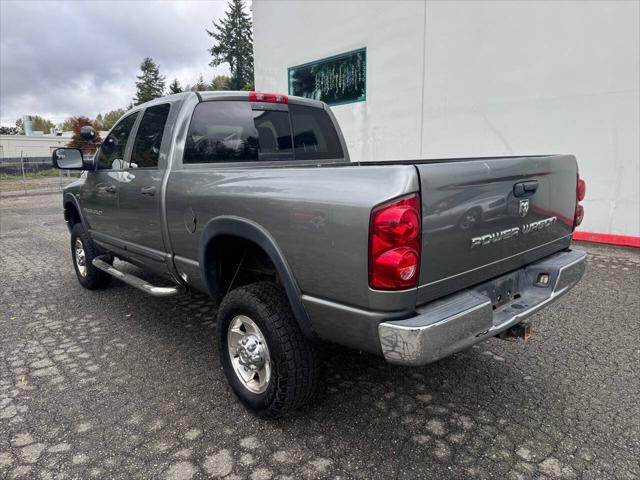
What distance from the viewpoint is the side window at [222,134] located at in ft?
10.8

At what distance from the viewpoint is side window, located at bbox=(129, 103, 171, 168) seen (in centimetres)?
351

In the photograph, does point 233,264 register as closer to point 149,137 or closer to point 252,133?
point 252,133

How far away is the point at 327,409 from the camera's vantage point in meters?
2.71

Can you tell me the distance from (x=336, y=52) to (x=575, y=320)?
8.45 metres

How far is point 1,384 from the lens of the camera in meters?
3.06

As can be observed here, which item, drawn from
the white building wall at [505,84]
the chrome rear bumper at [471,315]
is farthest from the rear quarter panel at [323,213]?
the white building wall at [505,84]

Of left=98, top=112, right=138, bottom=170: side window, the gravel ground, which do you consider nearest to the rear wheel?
the gravel ground

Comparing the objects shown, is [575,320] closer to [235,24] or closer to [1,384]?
[1,384]

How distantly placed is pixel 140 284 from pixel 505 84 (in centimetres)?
691

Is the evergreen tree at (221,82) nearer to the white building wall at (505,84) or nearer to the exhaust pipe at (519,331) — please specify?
the white building wall at (505,84)

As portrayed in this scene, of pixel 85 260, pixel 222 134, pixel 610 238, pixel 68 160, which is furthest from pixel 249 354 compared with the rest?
pixel 610 238

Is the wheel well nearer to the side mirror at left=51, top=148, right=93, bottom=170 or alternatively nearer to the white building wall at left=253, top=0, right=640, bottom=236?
→ the side mirror at left=51, top=148, right=93, bottom=170

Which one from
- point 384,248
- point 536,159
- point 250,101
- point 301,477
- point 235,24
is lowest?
point 301,477

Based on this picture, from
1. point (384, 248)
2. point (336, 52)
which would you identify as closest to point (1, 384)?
point (384, 248)
